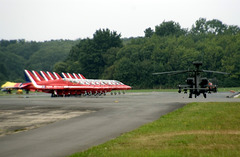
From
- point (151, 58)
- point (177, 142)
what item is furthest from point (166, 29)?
point (177, 142)

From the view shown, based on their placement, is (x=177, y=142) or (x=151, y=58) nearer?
(x=177, y=142)

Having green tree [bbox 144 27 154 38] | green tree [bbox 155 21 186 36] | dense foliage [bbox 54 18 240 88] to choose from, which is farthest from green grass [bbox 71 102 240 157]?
green tree [bbox 144 27 154 38]

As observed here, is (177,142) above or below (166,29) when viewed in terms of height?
below

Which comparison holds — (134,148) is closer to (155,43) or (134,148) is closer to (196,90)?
(196,90)

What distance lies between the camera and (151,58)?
118 m

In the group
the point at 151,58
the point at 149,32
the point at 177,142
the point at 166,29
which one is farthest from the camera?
the point at 149,32

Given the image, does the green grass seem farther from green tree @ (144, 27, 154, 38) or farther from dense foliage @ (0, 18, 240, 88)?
green tree @ (144, 27, 154, 38)

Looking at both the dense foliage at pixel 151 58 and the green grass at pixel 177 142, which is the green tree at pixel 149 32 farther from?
the green grass at pixel 177 142

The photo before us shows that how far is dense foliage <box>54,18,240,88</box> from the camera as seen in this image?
109m

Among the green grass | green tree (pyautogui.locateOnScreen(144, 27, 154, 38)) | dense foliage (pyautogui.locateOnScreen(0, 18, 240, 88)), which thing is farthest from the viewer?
green tree (pyautogui.locateOnScreen(144, 27, 154, 38))

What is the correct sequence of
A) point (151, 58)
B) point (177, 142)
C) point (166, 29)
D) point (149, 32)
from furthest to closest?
1. point (149, 32)
2. point (166, 29)
3. point (151, 58)
4. point (177, 142)

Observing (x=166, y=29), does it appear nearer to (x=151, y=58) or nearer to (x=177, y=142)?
(x=151, y=58)

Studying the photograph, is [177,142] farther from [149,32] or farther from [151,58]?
[149,32]

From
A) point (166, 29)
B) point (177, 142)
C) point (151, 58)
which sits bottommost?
point (177, 142)
